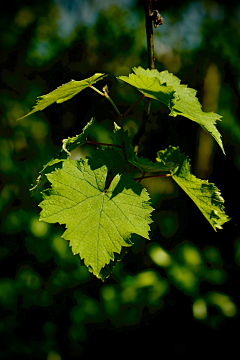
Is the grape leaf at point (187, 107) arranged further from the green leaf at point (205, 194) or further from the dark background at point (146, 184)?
the dark background at point (146, 184)

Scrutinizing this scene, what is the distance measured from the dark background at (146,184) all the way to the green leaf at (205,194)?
87 centimetres

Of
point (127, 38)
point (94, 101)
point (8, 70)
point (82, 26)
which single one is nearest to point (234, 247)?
point (94, 101)

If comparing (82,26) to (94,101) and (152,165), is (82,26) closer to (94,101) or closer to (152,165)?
(94,101)

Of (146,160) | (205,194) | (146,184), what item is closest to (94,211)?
(146,160)

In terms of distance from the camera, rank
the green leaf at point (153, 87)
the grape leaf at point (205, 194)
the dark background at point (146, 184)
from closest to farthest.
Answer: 1. the green leaf at point (153, 87)
2. the grape leaf at point (205, 194)
3. the dark background at point (146, 184)

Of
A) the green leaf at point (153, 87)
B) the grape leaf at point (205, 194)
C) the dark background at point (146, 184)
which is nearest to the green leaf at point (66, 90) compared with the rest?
the green leaf at point (153, 87)

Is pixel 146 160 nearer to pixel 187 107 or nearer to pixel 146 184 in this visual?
pixel 187 107

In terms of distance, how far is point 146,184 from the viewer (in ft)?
5.14

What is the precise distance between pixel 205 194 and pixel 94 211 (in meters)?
0.28

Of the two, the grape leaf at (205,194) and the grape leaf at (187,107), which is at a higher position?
the grape leaf at (187,107)

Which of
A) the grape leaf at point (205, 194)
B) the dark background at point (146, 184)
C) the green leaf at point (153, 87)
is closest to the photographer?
the green leaf at point (153, 87)

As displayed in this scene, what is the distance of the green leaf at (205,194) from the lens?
2.18ft

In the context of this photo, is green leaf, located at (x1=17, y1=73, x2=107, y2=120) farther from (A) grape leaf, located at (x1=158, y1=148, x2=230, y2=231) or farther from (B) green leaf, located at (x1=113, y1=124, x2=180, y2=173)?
(A) grape leaf, located at (x1=158, y1=148, x2=230, y2=231)

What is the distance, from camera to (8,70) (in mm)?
1547
